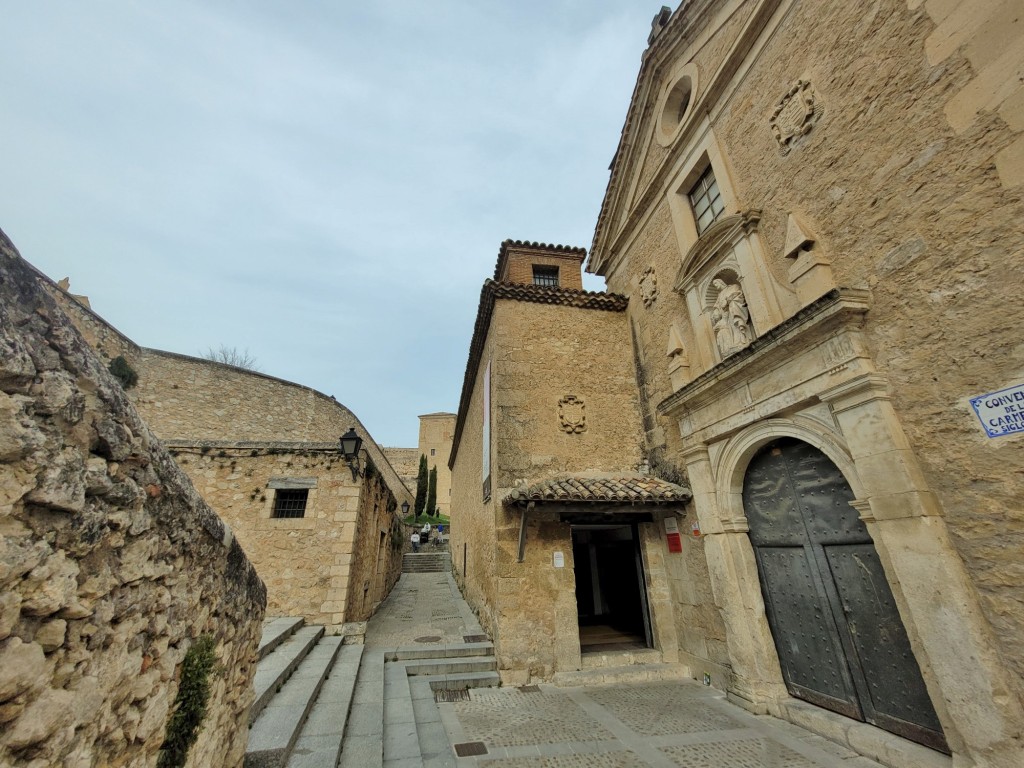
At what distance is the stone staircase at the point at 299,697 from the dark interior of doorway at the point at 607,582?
476 centimetres

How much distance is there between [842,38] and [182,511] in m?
7.26

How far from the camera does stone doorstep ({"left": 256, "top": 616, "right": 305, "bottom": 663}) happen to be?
16.6ft

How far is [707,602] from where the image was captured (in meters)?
5.95

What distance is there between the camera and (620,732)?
445 cm

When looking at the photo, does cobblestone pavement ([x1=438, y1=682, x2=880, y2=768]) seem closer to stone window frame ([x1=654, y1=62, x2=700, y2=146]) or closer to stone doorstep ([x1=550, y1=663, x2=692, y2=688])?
stone doorstep ([x1=550, y1=663, x2=692, y2=688])

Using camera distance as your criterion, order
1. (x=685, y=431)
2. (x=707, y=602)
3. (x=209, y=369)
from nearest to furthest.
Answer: (x=707, y=602)
(x=685, y=431)
(x=209, y=369)

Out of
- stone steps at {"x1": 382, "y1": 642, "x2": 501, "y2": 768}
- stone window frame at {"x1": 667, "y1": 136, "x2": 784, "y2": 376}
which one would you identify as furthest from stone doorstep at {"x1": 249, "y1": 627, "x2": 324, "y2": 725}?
stone window frame at {"x1": 667, "y1": 136, "x2": 784, "y2": 376}

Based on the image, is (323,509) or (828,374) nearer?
(828,374)

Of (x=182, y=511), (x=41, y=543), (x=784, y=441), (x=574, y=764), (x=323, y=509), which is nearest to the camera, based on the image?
(x=41, y=543)

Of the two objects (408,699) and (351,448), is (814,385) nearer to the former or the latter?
(408,699)

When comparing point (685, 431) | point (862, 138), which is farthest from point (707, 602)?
point (862, 138)

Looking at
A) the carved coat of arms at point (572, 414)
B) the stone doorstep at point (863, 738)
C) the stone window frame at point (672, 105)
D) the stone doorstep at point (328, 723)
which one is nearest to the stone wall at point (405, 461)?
the carved coat of arms at point (572, 414)

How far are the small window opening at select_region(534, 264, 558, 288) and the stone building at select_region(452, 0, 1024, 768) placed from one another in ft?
7.98

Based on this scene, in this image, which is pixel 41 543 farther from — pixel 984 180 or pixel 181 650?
pixel 984 180
